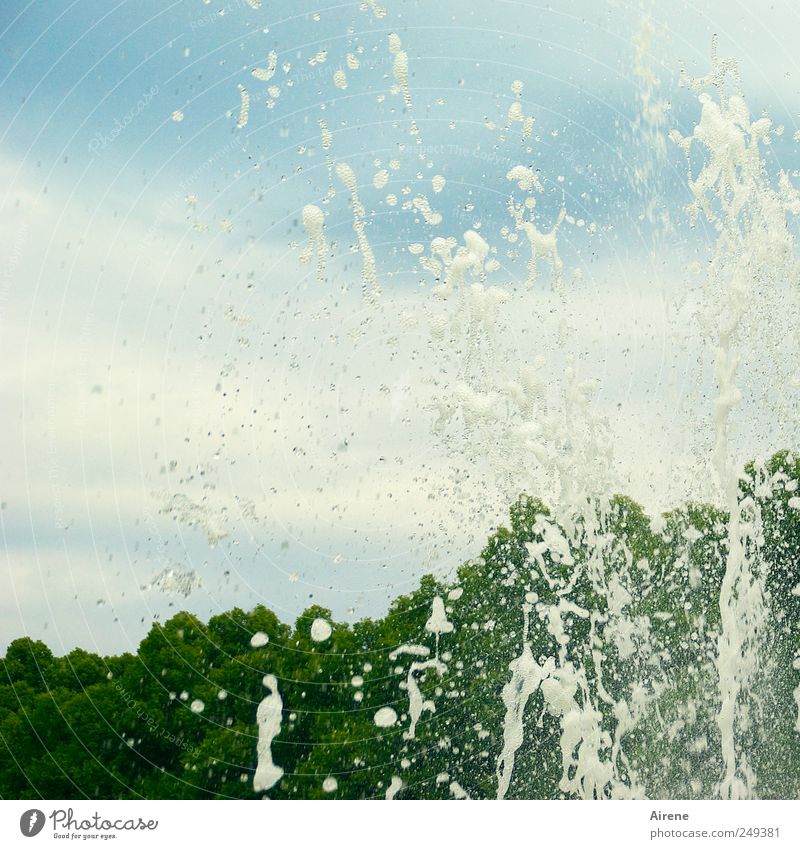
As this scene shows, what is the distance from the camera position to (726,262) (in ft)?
33.7

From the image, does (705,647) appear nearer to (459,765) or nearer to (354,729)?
(459,765)

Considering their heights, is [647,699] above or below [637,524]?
below

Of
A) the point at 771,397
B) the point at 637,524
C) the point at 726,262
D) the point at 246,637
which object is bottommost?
the point at 246,637

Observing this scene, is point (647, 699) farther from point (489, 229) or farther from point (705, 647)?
point (489, 229)

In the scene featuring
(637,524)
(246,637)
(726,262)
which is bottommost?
(246,637)

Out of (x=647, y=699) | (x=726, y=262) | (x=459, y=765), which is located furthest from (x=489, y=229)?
(x=459, y=765)

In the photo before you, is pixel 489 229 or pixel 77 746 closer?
pixel 489 229

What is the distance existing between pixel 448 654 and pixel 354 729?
218cm

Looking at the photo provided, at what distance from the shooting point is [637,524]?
1330 cm

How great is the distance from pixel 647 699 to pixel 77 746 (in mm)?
11769

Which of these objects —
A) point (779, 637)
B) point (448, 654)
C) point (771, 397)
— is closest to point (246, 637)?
point (448, 654)
